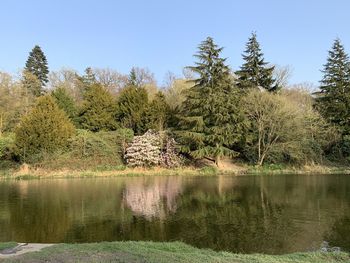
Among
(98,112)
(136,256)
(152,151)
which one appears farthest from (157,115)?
(136,256)

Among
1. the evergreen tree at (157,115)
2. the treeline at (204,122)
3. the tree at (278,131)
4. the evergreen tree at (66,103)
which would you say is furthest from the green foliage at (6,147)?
the tree at (278,131)

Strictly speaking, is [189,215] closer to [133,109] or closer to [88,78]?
[133,109]

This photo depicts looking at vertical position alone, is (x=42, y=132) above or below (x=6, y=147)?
above

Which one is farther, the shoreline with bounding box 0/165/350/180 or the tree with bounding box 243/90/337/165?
the tree with bounding box 243/90/337/165

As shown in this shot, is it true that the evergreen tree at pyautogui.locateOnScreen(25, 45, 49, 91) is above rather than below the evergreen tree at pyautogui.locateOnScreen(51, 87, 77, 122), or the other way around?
above

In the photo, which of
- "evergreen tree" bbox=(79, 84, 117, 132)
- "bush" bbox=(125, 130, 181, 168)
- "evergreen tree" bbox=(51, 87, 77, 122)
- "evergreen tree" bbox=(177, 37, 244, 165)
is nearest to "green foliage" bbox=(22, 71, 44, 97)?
"evergreen tree" bbox=(51, 87, 77, 122)

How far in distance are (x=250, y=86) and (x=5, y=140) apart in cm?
2469

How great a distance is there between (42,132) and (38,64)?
111 feet

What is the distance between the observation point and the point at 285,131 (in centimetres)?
3488

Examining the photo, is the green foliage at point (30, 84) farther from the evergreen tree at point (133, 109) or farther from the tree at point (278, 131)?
the tree at point (278, 131)

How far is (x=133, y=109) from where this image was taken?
3941 cm

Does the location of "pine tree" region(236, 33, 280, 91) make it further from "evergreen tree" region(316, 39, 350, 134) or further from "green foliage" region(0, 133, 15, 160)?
"green foliage" region(0, 133, 15, 160)

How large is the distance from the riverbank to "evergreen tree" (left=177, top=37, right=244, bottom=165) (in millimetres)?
1526

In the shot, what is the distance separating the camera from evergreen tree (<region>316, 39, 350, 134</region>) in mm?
38312
